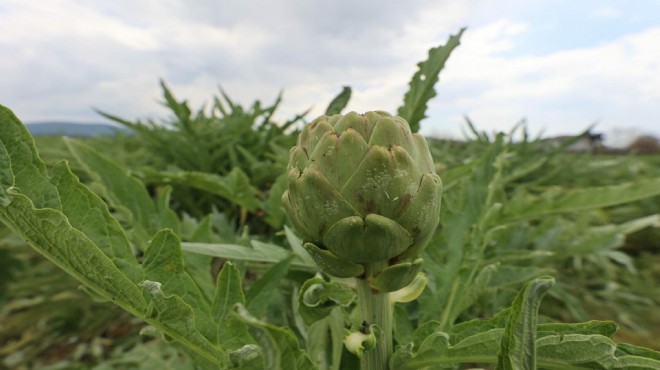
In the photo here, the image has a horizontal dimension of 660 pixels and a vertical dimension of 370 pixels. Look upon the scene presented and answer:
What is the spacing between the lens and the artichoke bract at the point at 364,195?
0.38 meters

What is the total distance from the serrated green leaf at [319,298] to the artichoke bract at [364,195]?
3 cm

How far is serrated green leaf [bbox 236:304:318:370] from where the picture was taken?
0.33 m

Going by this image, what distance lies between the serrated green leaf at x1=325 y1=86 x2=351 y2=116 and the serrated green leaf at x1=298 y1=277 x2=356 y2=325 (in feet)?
0.88

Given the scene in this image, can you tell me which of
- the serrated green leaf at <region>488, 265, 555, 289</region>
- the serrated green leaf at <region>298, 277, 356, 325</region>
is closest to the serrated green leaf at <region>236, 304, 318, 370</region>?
the serrated green leaf at <region>298, 277, 356, 325</region>

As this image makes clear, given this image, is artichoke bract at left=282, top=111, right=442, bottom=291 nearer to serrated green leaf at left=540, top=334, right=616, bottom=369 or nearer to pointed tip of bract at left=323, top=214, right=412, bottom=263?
pointed tip of bract at left=323, top=214, right=412, bottom=263

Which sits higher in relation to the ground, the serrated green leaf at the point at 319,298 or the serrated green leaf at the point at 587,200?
the serrated green leaf at the point at 587,200

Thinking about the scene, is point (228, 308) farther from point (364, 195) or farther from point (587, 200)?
point (587, 200)

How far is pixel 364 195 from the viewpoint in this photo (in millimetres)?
377

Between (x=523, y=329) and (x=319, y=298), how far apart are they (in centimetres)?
18

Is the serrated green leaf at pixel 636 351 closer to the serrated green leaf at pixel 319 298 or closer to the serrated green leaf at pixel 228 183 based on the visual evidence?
the serrated green leaf at pixel 319 298

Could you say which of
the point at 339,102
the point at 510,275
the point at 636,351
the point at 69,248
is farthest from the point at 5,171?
the point at 510,275

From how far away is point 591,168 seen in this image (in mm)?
2234

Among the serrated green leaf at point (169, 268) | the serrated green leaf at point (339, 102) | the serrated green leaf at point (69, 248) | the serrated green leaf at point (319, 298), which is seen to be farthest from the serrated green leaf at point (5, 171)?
the serrated green leaf at point (339, 102)

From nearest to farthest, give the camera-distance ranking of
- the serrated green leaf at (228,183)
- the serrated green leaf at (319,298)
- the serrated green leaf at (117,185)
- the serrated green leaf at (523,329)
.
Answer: the serrated green leaf at (523,329)
the serrated green leaf at (319,298)
the serrated green leaf at (117,185)
the serrated green leaf at (228,183)
